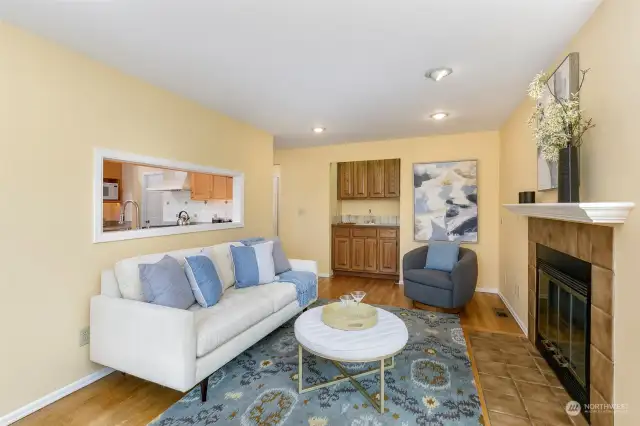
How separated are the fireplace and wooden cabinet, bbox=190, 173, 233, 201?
3967 millimetres

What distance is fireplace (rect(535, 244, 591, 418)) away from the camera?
183 cm

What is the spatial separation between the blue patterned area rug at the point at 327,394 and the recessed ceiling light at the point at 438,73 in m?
2.35

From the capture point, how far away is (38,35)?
1932 mm

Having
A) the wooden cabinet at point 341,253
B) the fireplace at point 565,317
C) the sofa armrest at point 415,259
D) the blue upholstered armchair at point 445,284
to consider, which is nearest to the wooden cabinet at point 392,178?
the wooden cabinet at point 341,253

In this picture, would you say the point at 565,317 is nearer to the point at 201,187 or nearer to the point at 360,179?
the point at 360,179

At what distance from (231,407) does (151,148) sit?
7.30 feet

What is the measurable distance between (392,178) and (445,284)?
2487mm

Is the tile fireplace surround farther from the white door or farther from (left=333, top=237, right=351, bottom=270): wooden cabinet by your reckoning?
the white door

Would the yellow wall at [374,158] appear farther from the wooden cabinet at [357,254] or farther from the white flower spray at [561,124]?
the white flower spray at [561,124]

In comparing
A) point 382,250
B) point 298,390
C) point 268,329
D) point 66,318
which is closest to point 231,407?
point 298,390

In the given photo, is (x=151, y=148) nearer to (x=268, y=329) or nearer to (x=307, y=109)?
(x=307, y=109)

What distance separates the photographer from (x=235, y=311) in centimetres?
227

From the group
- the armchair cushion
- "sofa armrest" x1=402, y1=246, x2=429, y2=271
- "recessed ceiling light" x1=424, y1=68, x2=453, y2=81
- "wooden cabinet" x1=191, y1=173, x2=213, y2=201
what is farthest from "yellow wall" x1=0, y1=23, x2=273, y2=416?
"sofa armrest" x1=402, y1=246, x2=429, y2=271

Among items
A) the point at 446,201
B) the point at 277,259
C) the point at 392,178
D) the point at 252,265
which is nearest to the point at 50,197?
the point at 252,265
